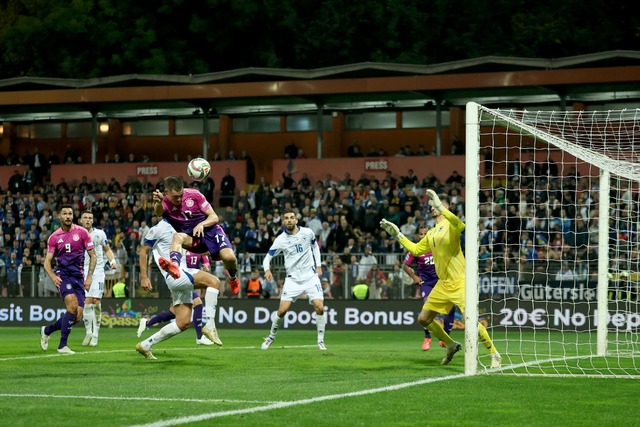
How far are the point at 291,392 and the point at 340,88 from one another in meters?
28.1

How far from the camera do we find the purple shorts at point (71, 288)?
686 inches

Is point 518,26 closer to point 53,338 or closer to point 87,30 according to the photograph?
point 87,30

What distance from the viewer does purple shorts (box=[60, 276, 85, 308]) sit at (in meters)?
17.4

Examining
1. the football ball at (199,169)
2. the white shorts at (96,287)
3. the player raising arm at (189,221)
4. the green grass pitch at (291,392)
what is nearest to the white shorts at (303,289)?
the green grass pitch at (291,392)

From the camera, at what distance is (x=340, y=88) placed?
38.0 metres

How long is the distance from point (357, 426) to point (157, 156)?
132ft

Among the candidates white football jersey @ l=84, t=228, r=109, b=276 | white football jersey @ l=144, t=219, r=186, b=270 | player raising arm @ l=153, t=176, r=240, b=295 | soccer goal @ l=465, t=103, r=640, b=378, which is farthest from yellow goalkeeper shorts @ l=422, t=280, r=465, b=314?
white football jersey @ l=84, t=228, r=109, b=276

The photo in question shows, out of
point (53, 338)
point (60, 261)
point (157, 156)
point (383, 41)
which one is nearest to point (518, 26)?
point (383, 41)

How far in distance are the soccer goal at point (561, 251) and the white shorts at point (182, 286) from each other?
3794 mm

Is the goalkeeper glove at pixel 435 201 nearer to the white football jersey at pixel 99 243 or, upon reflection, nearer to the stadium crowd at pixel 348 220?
the white football jersey at pixel 99 243

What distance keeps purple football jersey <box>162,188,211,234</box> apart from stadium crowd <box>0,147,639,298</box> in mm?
11536

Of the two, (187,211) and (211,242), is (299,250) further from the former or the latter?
(187,211)

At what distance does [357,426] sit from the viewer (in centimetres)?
837

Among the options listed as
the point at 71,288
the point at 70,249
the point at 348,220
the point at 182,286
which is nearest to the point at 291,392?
the point at 182,286
